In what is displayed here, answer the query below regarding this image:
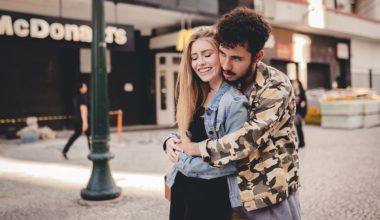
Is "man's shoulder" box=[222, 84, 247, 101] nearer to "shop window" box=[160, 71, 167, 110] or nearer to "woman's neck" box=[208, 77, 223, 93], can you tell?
"woman's neck" box=[208, 77, 223, 93]

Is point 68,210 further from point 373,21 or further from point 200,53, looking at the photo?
point 373,21

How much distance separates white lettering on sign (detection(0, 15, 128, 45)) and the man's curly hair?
9967 mm

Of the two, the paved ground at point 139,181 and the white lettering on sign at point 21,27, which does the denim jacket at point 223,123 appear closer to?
the paved ground at point 139,181

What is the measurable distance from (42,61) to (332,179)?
40.7ft

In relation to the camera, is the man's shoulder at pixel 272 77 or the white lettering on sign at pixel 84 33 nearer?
the man's shoulder at pixel 272 77

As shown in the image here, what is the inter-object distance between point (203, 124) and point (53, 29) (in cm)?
1036

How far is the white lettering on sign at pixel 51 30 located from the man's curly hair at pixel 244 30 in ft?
32.7

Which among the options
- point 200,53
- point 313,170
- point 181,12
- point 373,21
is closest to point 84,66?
point 181,12

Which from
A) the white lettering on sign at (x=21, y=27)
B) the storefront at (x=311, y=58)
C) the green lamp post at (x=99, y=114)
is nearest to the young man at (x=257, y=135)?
the green lamp post at (x=99, y=114)

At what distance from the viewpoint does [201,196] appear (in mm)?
1923

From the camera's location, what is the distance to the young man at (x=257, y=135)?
1695 millimetres

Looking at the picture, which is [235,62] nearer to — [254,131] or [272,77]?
[272,77]

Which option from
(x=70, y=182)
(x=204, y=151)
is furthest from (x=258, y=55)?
(x=70, y=182)

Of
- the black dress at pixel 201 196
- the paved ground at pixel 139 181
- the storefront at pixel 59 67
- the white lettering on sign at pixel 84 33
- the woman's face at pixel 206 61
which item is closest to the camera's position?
the black dress at pixel 201 196
